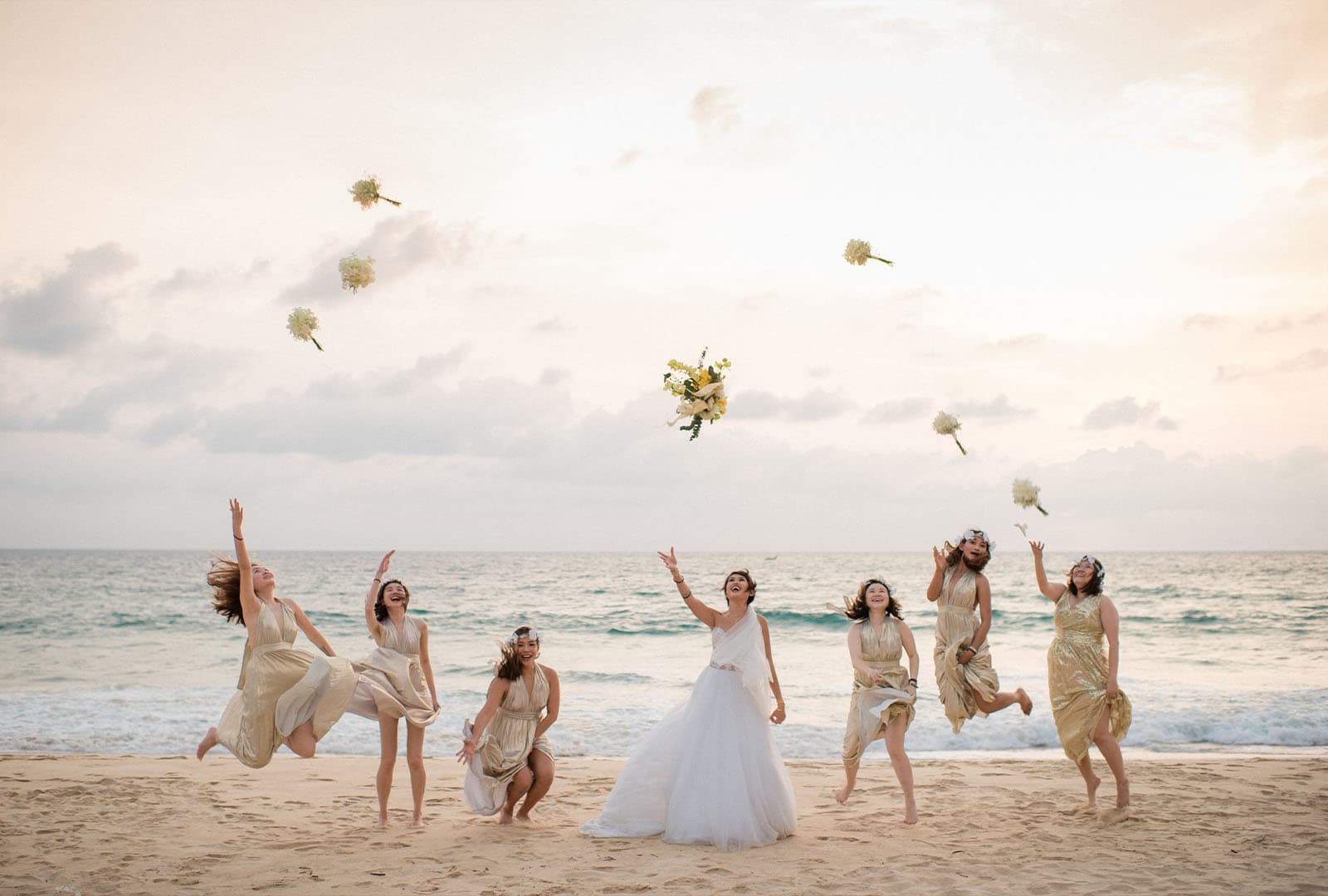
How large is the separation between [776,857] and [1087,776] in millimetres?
2902

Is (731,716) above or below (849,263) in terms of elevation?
below

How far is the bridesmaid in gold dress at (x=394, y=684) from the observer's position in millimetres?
7598

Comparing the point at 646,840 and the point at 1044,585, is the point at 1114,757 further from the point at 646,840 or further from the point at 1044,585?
the point at 646,840

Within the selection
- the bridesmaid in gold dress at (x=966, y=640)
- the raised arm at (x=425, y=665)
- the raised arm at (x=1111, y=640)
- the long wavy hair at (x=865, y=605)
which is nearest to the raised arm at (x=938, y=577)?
the bridesmaid in gold dress at (x=966, y=640)

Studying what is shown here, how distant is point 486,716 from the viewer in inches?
297

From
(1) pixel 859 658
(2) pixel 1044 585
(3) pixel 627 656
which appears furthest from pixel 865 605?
(3) pixel 627 656

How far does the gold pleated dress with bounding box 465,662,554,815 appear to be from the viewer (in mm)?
7656

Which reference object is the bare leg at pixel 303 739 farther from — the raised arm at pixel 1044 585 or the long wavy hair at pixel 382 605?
the raised arm at pixel 1044 585

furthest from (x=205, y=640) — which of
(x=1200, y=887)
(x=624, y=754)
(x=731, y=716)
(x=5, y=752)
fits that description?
(x=1200, y=887)

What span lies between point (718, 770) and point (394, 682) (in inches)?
102

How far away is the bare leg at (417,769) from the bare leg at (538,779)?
2.59 ft

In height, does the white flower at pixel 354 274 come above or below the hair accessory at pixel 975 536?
above

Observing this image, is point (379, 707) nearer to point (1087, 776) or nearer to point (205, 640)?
point (1087, 776)

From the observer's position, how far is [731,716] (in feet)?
23.3
